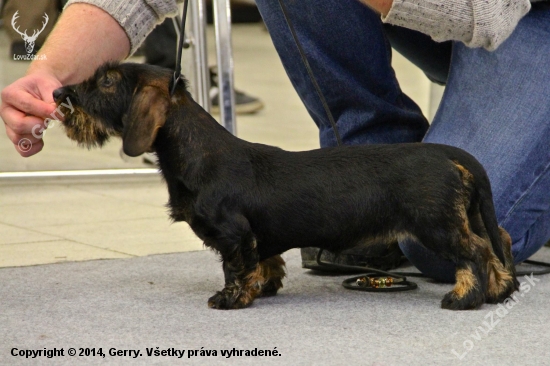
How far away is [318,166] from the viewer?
2207 millimetres

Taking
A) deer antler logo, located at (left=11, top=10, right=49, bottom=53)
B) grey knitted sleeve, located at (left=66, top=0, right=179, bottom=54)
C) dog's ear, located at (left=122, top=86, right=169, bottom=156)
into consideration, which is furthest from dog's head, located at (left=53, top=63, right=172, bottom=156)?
deer antler logo, located at (left=11, top=10, right=49, bottom=53)

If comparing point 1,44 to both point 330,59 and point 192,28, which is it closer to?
point 192,28

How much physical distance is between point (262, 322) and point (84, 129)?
670mm

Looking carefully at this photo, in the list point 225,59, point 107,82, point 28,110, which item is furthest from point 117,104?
point 225,59

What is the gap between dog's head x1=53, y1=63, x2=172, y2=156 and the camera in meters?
2.09

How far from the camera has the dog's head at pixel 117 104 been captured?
2088mm

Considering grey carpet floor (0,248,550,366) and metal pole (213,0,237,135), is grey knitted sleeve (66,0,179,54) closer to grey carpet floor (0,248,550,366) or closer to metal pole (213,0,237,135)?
grey carpet floor (0,248,550,366)

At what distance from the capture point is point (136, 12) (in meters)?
2.53

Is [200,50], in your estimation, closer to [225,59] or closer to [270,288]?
[225,59]

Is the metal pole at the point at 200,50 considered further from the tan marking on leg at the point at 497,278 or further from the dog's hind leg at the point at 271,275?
the tan marking on leg at the point at 497,278

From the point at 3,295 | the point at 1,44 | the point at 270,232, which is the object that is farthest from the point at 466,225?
the point at 1,44

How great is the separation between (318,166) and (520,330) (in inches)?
25.9

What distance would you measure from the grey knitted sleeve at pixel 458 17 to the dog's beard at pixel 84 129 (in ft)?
2.68

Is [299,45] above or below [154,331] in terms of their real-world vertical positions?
above
